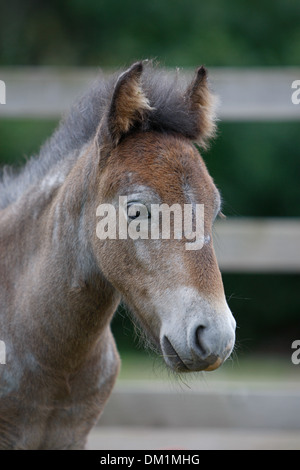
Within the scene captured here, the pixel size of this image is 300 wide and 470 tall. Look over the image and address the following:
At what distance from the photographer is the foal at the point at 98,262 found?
2.27m

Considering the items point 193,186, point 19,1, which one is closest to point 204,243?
point 193,186

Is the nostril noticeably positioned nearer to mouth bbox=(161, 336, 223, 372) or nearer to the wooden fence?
mouth bbox=(161, 336, 223, 372)

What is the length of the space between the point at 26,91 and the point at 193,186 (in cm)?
255

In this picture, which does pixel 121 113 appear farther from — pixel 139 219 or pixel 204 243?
pixel 204 243

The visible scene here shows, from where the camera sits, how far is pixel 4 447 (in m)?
2.82

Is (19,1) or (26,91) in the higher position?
(19,1)

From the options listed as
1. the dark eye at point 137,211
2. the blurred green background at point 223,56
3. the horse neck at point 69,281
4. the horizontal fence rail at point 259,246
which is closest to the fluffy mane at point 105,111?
the horse neck at point 69,281

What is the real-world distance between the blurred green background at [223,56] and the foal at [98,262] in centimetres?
542

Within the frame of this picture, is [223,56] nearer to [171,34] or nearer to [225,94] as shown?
[171,34]

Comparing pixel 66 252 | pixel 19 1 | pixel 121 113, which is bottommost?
pixel 66 252

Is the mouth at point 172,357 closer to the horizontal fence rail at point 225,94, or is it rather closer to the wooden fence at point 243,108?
the wooden fence at point 243,108

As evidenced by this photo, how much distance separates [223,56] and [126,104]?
6466 mm

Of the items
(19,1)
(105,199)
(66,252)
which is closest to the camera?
(105,199)

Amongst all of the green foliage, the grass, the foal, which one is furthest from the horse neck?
the green foliage
